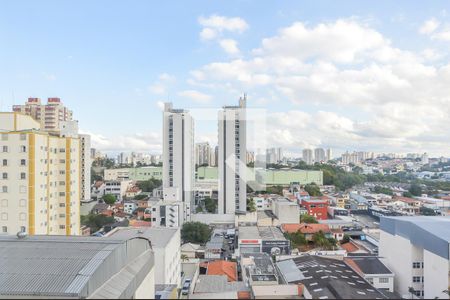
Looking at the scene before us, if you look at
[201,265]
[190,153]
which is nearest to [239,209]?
[190,153]

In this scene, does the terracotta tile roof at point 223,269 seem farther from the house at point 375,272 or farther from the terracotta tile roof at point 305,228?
the terracotta tile roof at point 305,228

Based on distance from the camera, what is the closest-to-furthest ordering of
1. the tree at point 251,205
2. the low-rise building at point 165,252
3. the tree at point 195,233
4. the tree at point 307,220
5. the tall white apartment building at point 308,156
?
1. the low-rise building at point 165,252
2. the tree at point 195,233
3. the tree at point 307,220
4. the tree at point 251,205
5. the tall white apartment building at point 308,156

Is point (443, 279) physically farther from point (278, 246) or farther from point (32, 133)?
point (32, 133)

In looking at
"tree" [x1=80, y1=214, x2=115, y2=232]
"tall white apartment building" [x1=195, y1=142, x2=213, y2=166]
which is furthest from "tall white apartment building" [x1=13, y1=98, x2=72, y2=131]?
"tree" [x1=80, y1=214, x2=115, y2=232]

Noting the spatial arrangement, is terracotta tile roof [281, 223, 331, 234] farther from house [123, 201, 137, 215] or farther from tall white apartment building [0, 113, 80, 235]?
house [123, 201, 137, 215]

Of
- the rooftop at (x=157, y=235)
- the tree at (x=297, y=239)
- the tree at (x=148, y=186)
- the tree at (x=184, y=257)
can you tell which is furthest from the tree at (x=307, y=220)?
the tree at (x=148, y=186)
